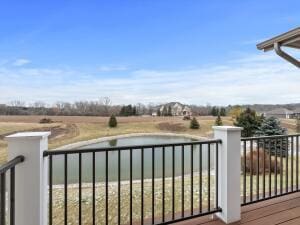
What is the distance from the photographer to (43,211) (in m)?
1.90

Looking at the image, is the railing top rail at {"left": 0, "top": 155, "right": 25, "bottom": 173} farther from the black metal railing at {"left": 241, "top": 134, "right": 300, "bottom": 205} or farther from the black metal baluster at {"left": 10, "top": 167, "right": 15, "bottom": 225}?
the black metal railing at {"left": 241, "top": 134, "right": 300, "bottom": 205}

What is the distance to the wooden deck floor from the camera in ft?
8.36

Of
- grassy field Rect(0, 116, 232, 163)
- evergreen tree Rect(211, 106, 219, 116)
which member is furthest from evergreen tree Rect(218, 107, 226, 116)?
grassy field Rect(0, 116, 232, 163)

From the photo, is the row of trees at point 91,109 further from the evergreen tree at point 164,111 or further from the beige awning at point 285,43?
the beige awning at point 285,43

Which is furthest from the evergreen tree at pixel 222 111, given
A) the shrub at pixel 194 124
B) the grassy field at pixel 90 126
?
the shrub at pixel 194 124

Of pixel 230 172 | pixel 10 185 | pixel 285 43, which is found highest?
pixel 285 43

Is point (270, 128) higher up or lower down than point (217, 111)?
lower down

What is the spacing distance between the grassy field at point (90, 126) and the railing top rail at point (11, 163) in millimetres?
16238

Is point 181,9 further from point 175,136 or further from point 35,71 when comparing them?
point 35,71

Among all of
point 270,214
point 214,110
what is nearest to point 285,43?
point 270,214

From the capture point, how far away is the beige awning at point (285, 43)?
3.09m

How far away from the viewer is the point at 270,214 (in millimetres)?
2703

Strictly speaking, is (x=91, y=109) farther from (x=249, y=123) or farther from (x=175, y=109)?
(x=249, y=123)

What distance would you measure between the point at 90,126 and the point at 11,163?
893 inches
